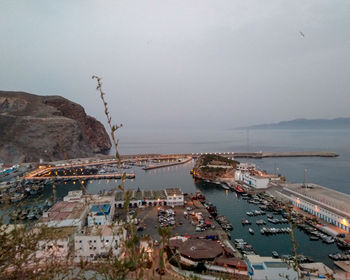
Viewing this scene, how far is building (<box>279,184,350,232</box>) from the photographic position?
9.40 metres

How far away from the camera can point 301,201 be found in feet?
37.4

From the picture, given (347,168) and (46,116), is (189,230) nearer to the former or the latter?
(347,168)

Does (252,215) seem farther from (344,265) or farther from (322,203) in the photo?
(344,265)

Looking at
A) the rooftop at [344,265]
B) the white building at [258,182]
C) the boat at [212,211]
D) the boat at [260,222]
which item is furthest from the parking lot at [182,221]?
the white building at [258,182]

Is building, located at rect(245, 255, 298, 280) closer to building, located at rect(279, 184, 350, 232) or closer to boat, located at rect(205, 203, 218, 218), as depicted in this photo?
building, located at rect(279, 184, 350, 232)

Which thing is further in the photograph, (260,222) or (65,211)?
(260,222)

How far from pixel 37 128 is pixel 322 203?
27.6 m

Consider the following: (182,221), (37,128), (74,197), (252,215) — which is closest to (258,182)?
(252,215)

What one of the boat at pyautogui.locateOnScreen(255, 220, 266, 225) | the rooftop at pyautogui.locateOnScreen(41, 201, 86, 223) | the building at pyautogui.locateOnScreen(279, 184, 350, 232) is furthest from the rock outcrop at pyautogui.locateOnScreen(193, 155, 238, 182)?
the rooftop at pyautogui.locateOnScreen(41, 201, 86, 223)

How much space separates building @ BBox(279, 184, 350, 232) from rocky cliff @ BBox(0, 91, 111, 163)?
18.8 meters

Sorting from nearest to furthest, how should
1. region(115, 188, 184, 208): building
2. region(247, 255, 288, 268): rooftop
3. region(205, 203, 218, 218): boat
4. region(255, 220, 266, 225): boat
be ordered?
region(247, 255, 288, 268): rooftop, region(255, 220, 266, 225): boat, region(205, 203, 218, 218): boat, region(115, 188, 184, 208): building

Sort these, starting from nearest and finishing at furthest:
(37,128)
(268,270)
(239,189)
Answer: (268,270)
(239,189)
(37,128)

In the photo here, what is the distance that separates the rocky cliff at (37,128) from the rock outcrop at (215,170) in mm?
12217

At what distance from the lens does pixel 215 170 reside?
1900cm
